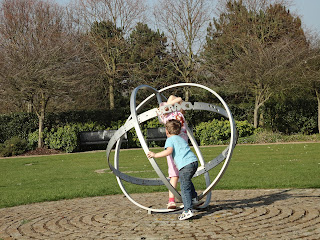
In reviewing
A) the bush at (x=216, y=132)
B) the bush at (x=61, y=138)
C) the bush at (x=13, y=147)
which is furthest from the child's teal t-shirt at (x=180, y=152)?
the bush at (x=13, y=147)

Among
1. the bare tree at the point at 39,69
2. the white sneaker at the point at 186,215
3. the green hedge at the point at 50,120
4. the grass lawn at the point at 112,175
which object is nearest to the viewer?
the white sneaker at the point at 186,215

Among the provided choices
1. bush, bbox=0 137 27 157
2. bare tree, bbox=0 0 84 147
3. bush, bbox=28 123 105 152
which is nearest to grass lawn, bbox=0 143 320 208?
bush, bbox=0 137 27 157

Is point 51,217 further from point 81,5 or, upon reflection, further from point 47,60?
point 81,5

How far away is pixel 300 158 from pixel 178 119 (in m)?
9.19

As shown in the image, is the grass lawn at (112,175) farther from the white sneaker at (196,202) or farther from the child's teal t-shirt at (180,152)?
the child's teal t-shirt at (180,152)

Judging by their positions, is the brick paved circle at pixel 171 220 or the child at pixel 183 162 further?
the child at pixel 183 162

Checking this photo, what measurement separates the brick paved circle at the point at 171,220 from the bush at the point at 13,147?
14.7m

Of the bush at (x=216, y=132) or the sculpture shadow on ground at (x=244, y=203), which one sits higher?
the bush at (x=216, y=132)

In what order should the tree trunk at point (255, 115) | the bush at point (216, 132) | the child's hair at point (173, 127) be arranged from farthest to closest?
the tree trunk at point (255, 115) < the bush at point (216, 132) < the child's hair at point (173, 127)

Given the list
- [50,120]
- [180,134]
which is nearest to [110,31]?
[50,120]

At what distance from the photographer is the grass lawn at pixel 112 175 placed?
32.1 ft

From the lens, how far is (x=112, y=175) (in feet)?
42.0

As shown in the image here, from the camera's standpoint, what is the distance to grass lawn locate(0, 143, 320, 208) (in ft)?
32.1

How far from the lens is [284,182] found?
33.0ft
